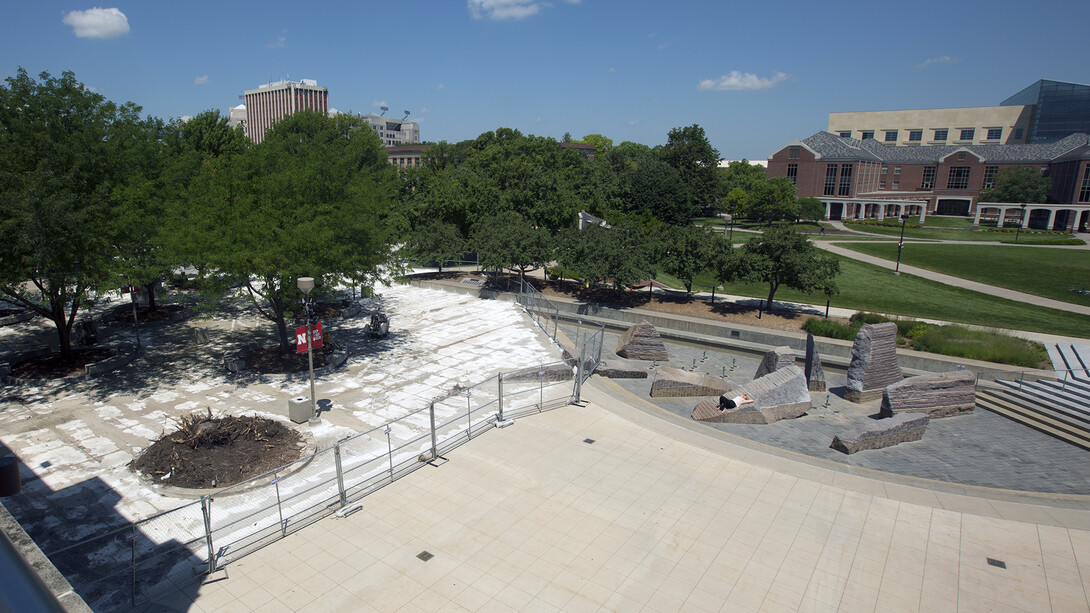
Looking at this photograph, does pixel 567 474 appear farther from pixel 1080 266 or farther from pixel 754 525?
pixel 1080 266

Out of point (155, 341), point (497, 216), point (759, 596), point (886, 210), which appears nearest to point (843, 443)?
point (759, 596)

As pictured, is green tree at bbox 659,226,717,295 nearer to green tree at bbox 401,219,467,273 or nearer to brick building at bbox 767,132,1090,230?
green tree at bbox 401,219,467,273

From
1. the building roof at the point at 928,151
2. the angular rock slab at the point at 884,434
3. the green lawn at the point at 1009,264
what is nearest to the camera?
the angular rock slab at the point at 884,434

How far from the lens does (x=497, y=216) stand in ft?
128

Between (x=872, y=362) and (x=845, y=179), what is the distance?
8172cm

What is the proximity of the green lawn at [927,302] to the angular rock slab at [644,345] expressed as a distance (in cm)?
1529

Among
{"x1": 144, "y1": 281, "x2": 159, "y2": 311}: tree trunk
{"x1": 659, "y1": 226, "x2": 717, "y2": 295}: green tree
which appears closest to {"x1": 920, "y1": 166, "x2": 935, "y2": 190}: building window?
{"x1": 659, "y1": 226, "x2": 717, "y2": 295}: green tree

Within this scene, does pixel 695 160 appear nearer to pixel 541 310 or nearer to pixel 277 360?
pixel 541 310

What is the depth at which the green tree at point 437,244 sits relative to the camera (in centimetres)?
3741

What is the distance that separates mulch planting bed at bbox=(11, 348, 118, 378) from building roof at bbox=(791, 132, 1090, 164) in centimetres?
9308

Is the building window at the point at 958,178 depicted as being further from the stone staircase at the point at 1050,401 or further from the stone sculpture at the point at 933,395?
the stone sculpture at the point at 933,395

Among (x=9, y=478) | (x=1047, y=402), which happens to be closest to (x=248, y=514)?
(x=9, y=478)

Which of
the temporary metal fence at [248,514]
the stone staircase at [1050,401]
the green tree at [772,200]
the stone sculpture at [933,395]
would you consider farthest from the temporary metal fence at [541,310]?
the green tree at [772,200]

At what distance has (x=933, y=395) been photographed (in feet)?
58.5
